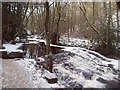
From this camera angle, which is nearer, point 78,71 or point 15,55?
point 78,71

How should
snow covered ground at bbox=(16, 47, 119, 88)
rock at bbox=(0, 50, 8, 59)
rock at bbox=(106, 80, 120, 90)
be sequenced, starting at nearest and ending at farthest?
snow covered ground at bbox=(16, 47, 119, 88) → rock at bbox=(106, 80, 120, 90) → rock at bbox=(0, 50, 8, 59)

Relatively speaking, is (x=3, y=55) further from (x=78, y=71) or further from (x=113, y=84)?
(x=113, y=84)

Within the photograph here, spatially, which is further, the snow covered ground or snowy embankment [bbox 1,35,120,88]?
the snow covered ground

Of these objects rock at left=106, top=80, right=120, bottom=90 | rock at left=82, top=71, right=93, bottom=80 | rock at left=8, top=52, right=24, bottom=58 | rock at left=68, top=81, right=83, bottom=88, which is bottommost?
rock at left=106, top=80, right=120, bottom=90

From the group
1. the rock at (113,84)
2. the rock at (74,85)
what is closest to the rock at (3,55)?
the rock at (74,85)

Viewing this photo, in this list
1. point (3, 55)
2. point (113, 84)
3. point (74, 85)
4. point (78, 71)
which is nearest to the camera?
point (74, 85)

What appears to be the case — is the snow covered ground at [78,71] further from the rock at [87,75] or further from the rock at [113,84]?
the rock at [113,84]

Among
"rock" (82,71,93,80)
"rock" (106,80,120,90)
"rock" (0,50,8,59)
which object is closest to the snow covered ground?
"rock" (82,71,93,80)

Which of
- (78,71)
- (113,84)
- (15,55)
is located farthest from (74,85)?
(15,55)

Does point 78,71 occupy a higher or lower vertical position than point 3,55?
lower

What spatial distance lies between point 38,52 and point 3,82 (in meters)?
9.46

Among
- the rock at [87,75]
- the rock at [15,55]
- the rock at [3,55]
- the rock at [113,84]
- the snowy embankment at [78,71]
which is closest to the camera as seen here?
the snowy embankment at [78,71]

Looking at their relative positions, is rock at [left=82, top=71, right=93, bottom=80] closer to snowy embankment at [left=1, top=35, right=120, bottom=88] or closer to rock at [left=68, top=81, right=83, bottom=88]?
snowy embankment at [left=1, top=35, right=120, bottom=88]

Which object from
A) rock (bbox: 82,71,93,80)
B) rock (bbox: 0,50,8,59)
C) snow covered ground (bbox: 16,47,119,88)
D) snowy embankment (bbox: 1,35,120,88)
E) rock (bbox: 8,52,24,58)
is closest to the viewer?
snowy embankment (bbox: 1,35,120,88)
